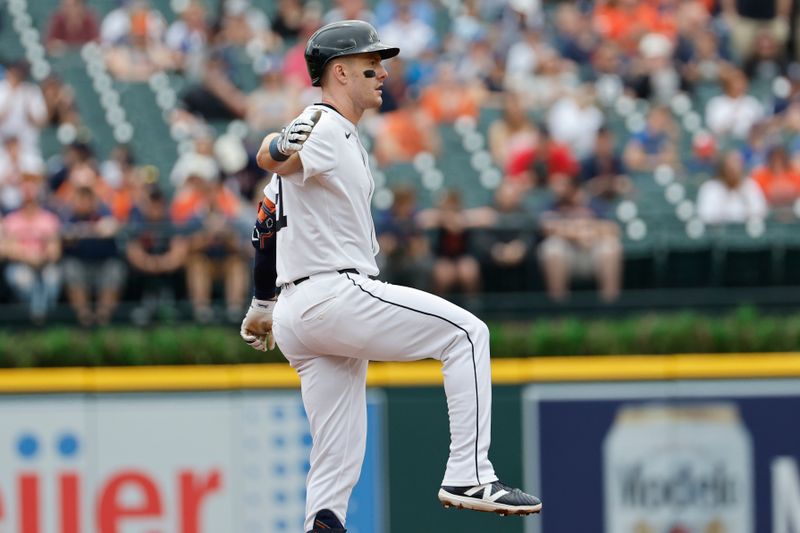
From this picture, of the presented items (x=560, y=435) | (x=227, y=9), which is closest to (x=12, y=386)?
(x=560, y=435)

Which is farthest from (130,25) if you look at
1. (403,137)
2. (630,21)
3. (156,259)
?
(630,21)

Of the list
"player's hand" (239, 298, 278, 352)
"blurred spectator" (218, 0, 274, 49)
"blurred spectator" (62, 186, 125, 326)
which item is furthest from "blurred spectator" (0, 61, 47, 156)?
"player's hand" (239, 298, 278, 352)

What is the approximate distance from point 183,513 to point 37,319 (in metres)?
2.89

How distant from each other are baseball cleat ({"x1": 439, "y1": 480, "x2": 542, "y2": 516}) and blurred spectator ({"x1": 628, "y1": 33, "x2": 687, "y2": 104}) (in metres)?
9.28

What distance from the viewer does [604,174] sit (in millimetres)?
12305

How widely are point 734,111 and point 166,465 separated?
288 inches

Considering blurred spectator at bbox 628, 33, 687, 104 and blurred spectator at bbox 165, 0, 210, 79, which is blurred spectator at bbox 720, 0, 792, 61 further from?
blurred spectator at bbox 165, 0, 210, 79

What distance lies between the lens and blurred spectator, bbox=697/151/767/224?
1173 centimetres

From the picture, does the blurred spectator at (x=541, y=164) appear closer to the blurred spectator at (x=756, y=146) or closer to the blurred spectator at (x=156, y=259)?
the blurred spectator at (x=756, y=146)

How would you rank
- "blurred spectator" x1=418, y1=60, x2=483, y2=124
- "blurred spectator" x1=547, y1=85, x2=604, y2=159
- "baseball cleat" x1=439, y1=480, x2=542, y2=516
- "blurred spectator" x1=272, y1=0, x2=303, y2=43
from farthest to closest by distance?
"blurred spectator" x1=272, y1=0, x2=303, y2=43, "blurred spectator" x1=418, y1=60, x2=483, y2=124, "blurred spectator" x1=547, y1=85, x2=604, y2=159, "baseball cleat" x1=439, y1=480, x2=542, y2=516

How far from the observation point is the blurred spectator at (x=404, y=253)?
35.2ft

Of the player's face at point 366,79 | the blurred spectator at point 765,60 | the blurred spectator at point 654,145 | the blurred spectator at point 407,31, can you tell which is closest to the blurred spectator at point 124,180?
the blurred spectator at point 407,31

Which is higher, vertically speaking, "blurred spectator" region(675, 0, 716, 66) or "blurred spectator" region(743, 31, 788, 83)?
"blurred spectator" region(675, 0, 716, 66)

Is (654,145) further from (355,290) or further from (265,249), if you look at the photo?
(355,290)
